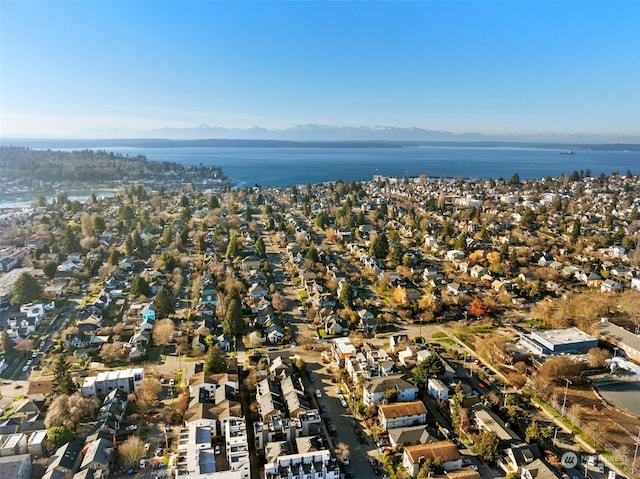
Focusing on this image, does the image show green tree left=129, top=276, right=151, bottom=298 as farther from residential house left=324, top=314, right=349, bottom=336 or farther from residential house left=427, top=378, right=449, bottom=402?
residential house left=427, top=378, right=449, bottom=402

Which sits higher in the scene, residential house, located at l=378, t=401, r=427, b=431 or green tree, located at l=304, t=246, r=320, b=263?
green tree, located at l=304, t=246, r=320, b=263

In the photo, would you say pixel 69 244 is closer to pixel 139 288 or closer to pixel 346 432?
pixel 139 288

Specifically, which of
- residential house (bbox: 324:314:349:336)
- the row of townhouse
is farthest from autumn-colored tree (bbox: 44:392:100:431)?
residential house (bbox: 324:314:349:336)

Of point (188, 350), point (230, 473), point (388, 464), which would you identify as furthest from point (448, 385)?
point (188, 350)

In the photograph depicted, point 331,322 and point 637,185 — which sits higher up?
point 637,185

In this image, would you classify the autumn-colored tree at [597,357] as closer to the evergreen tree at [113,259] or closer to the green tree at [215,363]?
the green tree at [215,363]

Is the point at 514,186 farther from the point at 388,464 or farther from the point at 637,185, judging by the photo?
the point at 388,464
